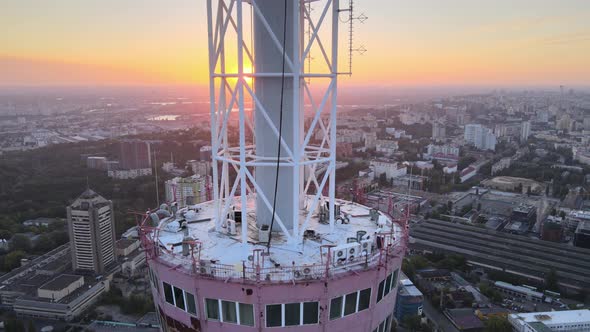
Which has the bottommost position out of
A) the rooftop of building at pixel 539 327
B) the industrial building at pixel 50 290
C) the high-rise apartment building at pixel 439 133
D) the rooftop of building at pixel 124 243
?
the industrial building at pixel 50 290

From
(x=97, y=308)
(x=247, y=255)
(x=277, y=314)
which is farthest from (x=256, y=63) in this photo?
(x=97, y=308)

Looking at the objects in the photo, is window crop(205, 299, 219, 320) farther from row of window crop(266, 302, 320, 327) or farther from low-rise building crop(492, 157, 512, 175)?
low-rise building crop(492, 157, 512, 175)

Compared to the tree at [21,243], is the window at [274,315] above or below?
above

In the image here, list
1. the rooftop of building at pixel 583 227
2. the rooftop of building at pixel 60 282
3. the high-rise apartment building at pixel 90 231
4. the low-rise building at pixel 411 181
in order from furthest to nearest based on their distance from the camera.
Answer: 1. the low-rise building at pixel 411 181
2. the rooftop of building at pixel 583 227
3. the high-rise apartment building at pixel 90 231
4. the rooftop of building at pixel 60 282

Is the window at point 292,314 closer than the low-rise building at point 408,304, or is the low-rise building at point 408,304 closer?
the window at point 292,314

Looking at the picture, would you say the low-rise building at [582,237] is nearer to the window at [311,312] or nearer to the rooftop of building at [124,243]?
the rooftop of building at [124,243]

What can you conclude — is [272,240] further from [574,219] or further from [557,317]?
[574,219]

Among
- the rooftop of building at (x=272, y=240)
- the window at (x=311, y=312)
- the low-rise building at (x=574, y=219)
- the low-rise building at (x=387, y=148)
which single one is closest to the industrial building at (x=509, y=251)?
the low-rise building at (x=574, y=219)
